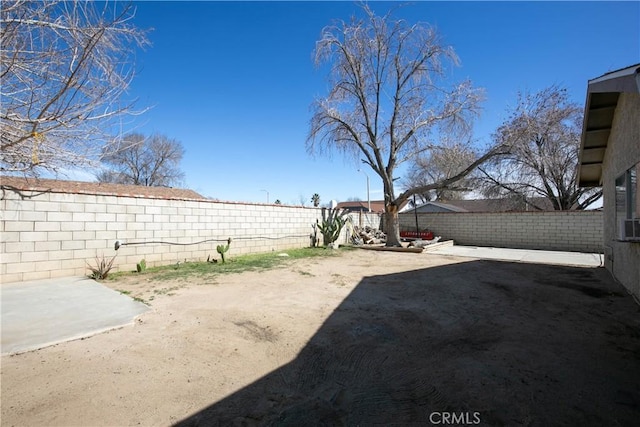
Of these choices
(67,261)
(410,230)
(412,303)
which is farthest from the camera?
(410,230)

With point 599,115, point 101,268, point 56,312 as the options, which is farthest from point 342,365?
point 599,115

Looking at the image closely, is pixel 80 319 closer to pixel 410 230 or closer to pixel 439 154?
pixel 439 154

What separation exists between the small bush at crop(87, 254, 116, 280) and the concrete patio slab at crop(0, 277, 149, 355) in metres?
0.57

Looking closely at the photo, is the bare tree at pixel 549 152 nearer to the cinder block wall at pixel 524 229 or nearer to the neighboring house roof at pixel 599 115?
the cinder block wall at pixel 524 229

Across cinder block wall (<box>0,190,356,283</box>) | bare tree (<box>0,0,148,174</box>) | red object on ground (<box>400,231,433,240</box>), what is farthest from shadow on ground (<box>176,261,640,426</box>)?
red object on ground (<box>400,231,433,240</box>)

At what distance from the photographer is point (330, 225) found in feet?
43.8

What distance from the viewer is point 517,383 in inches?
93.9

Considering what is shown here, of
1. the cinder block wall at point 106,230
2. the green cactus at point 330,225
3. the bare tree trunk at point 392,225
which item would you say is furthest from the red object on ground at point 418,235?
the cinder block wall at point 106,230

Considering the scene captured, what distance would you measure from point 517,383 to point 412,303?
237cm

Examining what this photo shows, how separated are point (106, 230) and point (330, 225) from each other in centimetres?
858

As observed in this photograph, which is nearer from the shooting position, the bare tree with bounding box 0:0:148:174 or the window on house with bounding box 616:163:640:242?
the bare tree with bounding box 0:0:148:174

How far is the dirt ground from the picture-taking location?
6.61 feet

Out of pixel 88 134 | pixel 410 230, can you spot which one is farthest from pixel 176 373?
pixel 410 230

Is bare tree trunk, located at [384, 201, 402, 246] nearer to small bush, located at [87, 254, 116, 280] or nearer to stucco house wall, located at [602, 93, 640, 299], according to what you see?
stucco house wall, located at [602, 93, 640, 299]
